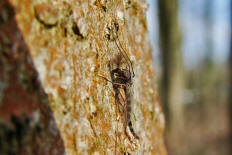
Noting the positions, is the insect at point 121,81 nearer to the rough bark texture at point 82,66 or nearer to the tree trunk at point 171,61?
the rough bark texture at point 82,66

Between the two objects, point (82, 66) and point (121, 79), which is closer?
point (82, 66)

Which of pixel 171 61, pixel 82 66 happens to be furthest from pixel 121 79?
pixel 171 61

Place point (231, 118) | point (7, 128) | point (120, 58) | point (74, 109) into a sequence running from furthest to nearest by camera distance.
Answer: point (231, 118) < point (120, 58) < point (74, 109) < point (7, 128)

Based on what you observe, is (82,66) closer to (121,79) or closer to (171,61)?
(121,79)

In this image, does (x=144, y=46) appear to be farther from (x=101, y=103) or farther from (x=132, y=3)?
(x=101, y=103)

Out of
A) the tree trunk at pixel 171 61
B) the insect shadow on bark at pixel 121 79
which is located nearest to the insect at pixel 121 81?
the insect shadow on bark at pixel 121 79

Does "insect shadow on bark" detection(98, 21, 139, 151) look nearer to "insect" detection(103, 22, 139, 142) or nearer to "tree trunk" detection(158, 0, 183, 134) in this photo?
"insect" detection(103, 22, 139, 142)

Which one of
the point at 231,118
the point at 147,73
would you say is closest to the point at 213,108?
the point at 231,118

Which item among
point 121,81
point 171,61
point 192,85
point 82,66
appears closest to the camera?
point 82,66
